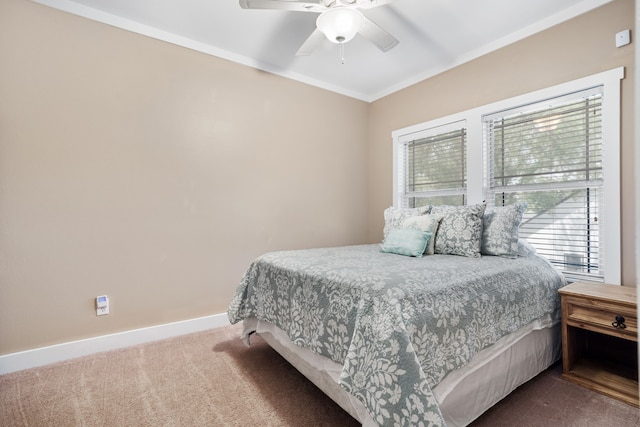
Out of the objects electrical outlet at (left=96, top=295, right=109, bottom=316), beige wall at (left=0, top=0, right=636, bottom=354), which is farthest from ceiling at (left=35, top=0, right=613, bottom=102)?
electrical outlet at (left=96, top=295, right=109, bottom=316)

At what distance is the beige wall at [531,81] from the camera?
6.70ft

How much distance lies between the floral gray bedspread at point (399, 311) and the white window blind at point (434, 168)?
123cm

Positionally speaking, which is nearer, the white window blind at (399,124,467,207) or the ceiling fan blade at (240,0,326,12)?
the ceiling fan blade at (240,0,326,12)

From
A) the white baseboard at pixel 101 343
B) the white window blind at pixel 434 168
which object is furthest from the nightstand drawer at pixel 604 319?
the white baseboard at pixel 101 343

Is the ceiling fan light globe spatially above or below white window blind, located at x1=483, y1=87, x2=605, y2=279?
above

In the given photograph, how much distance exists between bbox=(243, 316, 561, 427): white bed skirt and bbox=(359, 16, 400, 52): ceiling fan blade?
203 cm

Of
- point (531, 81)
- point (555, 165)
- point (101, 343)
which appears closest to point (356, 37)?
point (531, 81)

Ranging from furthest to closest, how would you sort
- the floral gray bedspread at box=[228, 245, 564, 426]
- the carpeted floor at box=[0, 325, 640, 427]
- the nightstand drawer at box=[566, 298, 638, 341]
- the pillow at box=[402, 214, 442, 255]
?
1. the pillow at box=[402, 214, 442, 255]
2. the nightstand drawer at box=[566, 298, 638, 341]
3. the carpeted floor at box=[0, 325, 640, 427]
4. the floral gray bedspread at box=[228, 245, 564, 426]

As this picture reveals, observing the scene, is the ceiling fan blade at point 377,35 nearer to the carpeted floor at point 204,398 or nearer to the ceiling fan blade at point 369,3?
the ceiling fan blade at point 369,3

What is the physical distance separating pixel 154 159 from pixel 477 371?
2.73 metres

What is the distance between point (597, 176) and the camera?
7.26 feet

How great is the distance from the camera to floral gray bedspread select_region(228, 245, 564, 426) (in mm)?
Answer: 1118

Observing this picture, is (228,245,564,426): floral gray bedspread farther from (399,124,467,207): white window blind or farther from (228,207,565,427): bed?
(399,124,467,207): white window blind

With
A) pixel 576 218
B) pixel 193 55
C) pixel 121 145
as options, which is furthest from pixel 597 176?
pixel 121 145
